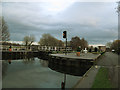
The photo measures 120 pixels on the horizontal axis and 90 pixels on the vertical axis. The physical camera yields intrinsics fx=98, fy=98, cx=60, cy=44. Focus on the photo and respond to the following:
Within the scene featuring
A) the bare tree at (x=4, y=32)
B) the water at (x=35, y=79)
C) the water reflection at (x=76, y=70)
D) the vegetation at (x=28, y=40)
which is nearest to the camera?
the water at (x=35, y=79)

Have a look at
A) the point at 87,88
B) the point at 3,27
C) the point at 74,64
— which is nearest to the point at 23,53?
the point at 3,27

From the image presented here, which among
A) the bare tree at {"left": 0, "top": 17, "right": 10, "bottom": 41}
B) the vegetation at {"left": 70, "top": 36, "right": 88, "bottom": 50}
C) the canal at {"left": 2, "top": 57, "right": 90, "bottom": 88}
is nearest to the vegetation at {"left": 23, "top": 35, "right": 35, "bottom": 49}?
the vegetation at {"left": 70, "top": 36, "right": 88, "bottom": 50}

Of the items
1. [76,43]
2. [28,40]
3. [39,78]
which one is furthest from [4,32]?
[76,43]

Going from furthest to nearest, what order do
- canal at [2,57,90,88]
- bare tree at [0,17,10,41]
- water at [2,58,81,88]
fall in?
1. bare tree at [0,17,10,41]
2. canal at [2,57,90,88]
3. water at [2,58,81,88]

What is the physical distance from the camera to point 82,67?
13.5 meters

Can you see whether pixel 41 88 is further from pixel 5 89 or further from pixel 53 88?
pixel 5 89

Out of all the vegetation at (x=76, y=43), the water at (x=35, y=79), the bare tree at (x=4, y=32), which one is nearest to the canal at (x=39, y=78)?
the water at (x=35, y=79)

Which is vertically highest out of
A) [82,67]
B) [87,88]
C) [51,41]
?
[51,41]

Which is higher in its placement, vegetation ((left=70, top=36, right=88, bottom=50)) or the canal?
vegetation ((left=70, top=36, right=88, bottom=50))

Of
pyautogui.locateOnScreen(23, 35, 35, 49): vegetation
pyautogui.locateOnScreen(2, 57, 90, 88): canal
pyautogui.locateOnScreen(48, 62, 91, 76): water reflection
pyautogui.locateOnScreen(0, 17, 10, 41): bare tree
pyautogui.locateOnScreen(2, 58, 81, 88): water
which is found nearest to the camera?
pyautogui.locateOnScreen(2, 58, 81, 88): water

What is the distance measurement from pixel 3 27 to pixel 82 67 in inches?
1181

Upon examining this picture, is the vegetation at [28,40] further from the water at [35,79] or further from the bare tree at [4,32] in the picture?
the water at [35,79]

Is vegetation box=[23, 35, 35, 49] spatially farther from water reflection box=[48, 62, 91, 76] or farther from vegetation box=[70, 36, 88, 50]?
water reflection box=[48, 62, 91, 76]

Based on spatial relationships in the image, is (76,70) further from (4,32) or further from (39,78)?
(4,32)
